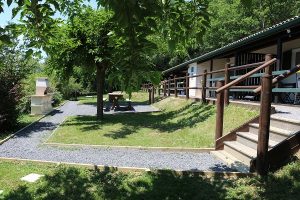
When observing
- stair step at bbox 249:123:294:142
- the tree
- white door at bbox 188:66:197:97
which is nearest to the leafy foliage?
the tree

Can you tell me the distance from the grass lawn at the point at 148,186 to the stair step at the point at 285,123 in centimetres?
84

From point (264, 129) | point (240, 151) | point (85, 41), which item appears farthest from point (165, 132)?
point (85, 41)

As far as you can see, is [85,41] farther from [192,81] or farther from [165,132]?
[192,81]

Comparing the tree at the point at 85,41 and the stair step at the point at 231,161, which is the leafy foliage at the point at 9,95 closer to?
the tree at the point at 85,41

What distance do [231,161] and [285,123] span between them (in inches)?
48.2

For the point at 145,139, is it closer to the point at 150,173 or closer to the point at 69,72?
the point at 150,173

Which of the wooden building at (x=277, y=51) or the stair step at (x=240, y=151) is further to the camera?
the wooden building at (x=277, y=51)

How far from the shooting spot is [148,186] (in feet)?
17.3

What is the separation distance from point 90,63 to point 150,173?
1056 cm

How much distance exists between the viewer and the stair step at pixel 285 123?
599cm

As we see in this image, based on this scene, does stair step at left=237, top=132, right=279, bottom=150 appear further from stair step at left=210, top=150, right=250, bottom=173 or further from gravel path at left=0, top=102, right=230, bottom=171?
gravel path at left=0, top=102, right=230, bottom=171

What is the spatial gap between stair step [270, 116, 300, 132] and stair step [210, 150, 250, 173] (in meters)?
1.04

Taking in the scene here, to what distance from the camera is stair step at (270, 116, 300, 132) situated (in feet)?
19.6

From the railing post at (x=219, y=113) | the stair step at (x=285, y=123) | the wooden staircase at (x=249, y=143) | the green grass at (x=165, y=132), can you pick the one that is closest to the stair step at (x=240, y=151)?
the wooden staircase at (x=249, y=143)
